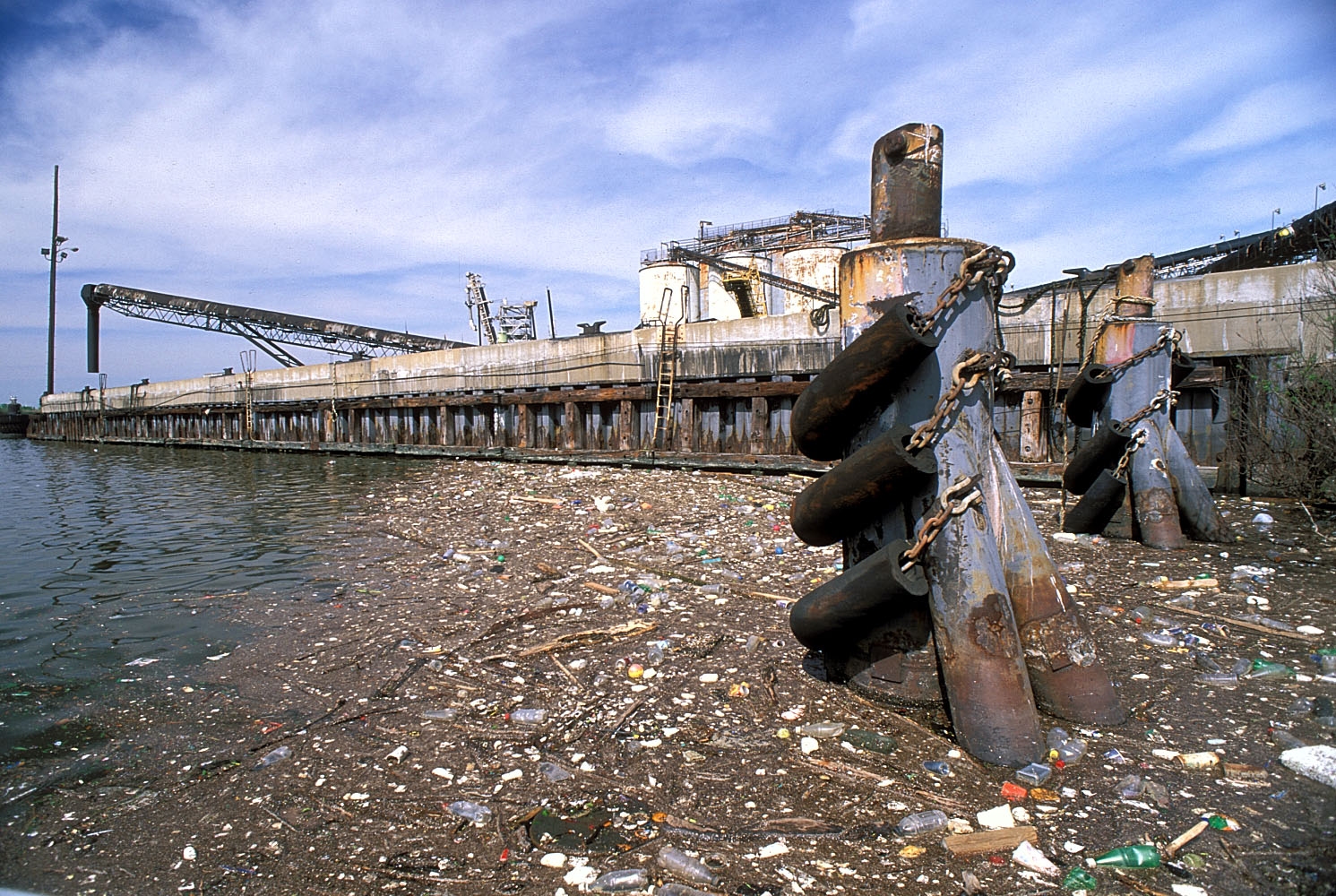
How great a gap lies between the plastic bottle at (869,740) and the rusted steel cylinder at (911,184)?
2.15 m

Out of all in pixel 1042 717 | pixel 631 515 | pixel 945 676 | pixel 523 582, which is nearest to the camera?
pixel 945 676

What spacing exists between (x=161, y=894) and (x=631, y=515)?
21.0 feet

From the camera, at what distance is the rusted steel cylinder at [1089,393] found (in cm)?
657

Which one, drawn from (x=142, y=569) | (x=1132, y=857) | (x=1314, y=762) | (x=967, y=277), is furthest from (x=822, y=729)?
(x=142, y=569)

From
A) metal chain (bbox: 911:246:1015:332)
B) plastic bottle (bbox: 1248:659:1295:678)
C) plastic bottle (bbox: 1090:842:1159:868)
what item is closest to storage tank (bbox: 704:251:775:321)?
plastic bottle (bbox: 1248:659:1295:678)

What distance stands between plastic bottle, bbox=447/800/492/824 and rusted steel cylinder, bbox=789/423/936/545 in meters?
1.78

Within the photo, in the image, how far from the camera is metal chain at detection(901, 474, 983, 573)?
292 cm

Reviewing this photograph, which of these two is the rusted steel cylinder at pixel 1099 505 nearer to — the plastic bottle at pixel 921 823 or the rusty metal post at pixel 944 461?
the rusty metal post at pixel 944 461

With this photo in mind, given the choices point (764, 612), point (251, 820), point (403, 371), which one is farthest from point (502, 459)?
point (251, 820)

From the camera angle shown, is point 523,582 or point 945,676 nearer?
point 945,676

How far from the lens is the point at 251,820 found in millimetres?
2730

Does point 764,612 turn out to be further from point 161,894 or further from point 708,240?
point 708,240

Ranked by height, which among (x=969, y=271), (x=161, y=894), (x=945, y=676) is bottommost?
(x=161, y=894)

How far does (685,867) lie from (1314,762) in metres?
2.39
